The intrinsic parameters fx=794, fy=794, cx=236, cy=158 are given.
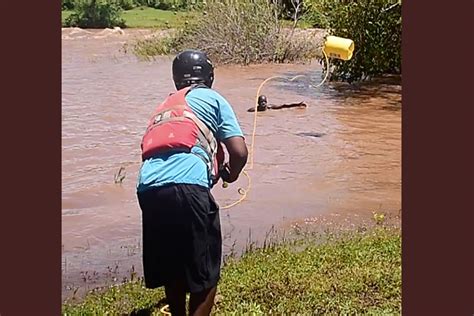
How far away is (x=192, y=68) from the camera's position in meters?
4.00

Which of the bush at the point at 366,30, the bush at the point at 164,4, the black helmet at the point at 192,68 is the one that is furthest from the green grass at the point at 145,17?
A: the black helmet at the point at 192,68

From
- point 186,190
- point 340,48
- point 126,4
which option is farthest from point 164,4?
point 186,190

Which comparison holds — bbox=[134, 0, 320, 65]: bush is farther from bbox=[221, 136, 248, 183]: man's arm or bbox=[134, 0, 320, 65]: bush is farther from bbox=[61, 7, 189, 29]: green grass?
bbox=[221, 136, 248, 183]: man's arm

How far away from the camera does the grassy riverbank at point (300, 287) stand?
4.79 m

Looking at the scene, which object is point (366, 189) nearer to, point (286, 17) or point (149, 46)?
point (286, 17)

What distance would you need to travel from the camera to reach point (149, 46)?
25672mm

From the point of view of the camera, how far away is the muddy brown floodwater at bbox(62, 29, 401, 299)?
24.6 feet

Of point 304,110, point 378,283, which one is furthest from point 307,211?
point 304,110

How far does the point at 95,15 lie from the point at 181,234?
1227 inches

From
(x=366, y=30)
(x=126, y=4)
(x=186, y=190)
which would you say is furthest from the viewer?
(x=126, y=4)

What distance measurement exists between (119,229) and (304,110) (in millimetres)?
8205

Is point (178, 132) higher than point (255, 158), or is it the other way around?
point (178, 132)

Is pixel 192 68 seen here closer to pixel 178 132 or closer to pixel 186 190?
pixel 178 132

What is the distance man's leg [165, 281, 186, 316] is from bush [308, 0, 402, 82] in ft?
42.9
